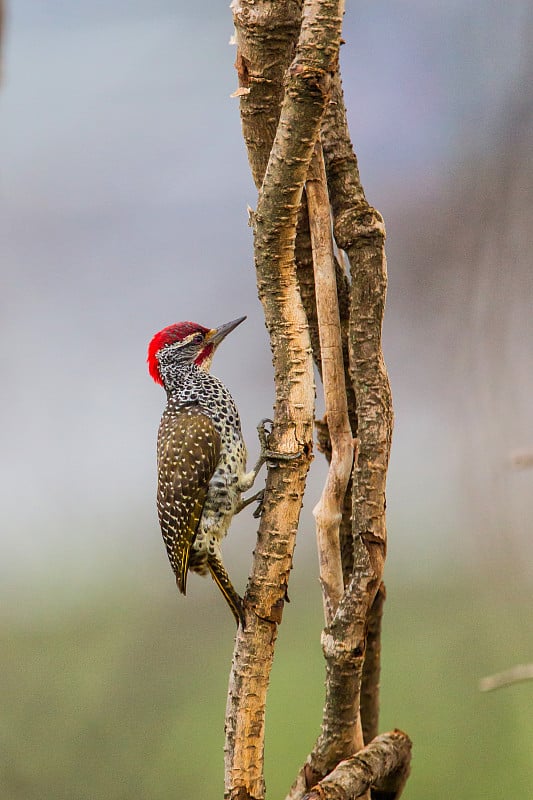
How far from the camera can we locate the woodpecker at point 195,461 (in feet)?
5.39

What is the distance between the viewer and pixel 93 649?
2.78 metres

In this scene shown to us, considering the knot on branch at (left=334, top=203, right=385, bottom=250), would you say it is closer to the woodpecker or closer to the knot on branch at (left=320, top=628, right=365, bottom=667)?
the woodpecker

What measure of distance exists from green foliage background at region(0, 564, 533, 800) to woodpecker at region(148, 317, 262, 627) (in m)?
1.13

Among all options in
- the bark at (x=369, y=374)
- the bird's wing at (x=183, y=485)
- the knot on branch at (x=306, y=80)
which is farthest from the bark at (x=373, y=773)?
the knot on branch at (x=306, y=80)

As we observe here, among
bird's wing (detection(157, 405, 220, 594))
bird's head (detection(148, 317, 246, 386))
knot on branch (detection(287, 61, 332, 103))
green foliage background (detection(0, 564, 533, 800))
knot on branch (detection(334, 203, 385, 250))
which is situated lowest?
green foliage background (detection(0, 564, 533, 800))

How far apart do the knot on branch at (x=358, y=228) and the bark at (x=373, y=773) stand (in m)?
0.87

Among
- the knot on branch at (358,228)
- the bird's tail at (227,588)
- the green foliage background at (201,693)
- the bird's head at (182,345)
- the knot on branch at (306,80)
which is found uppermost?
the knot on branch at (306,80)

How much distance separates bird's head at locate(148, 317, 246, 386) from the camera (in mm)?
1709

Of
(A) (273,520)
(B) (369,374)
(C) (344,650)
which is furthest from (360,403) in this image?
(C) (344,650)

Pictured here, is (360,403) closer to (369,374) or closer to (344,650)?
(369,374)

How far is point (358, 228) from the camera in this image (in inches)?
51.3

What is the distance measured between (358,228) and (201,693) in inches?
75.7

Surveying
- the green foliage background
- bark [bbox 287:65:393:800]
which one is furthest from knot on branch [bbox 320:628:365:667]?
the green foliage background

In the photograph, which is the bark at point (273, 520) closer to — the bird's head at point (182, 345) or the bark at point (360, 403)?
the bark at point (360, 403)
